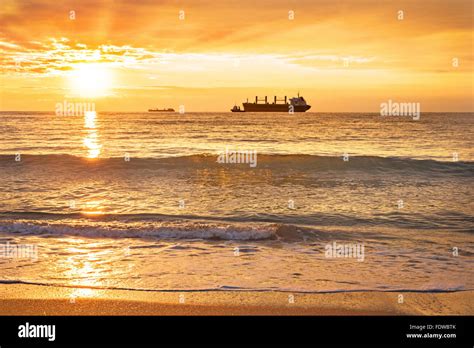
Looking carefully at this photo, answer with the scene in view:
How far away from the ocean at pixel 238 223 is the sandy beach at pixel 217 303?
1.13ft

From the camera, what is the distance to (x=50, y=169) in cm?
Result: 2522

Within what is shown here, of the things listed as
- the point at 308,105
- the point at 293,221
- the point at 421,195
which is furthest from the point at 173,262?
the point at 308,105

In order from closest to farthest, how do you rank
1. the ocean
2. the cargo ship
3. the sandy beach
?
the sandy beach, the ocean, the cargo ship

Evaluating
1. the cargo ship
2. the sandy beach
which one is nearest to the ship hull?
the cargo ship

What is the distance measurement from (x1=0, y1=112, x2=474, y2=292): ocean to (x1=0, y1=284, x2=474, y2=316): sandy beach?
1.13ft

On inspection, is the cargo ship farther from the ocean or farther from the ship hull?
the ocean

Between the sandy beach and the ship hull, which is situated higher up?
the ship hull

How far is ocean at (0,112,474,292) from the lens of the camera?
7906 mm

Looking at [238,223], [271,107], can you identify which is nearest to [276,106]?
[271,107]

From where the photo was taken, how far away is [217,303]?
650 centimetres

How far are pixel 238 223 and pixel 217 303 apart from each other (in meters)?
6.82

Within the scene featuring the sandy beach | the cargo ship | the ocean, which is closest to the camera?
the sandy beach

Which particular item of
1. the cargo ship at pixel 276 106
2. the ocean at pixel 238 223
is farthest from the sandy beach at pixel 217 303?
the cargo ship at pixel 276 106

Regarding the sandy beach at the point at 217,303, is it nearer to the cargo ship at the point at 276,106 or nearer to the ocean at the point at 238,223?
the ocean at the point at 238,223
